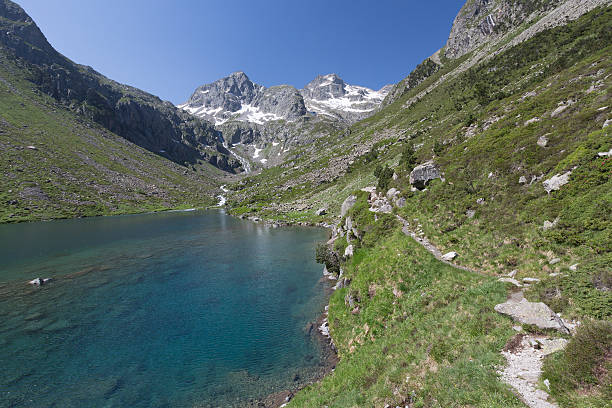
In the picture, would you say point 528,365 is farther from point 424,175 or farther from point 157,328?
point 157,328

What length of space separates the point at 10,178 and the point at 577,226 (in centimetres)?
20822

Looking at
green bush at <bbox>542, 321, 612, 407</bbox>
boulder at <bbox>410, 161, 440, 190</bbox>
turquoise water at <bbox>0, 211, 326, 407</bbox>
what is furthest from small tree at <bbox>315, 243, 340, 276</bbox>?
green bush at <bbox>542, 321, 612, 407</bbox>

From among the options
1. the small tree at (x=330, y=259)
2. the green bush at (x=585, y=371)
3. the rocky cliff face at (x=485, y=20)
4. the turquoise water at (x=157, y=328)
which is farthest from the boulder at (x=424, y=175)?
the rocky cliff face at (x=485, y=20)

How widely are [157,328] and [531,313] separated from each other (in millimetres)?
33950

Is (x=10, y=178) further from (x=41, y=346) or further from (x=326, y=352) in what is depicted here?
(x=326, y=352)

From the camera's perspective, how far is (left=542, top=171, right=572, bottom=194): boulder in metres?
19.0

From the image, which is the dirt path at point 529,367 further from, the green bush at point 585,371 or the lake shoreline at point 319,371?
the lake shoreline at point 319,371

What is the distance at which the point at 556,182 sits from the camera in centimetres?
1948

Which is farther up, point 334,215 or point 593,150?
point 593,150

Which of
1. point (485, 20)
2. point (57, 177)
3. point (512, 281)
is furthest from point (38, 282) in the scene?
point (485, 20)

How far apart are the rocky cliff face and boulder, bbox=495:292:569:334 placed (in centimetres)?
16336

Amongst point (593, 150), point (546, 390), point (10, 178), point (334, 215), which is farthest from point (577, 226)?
point (10, 178)

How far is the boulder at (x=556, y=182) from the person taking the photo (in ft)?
62.2

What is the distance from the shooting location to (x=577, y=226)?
1561cm
